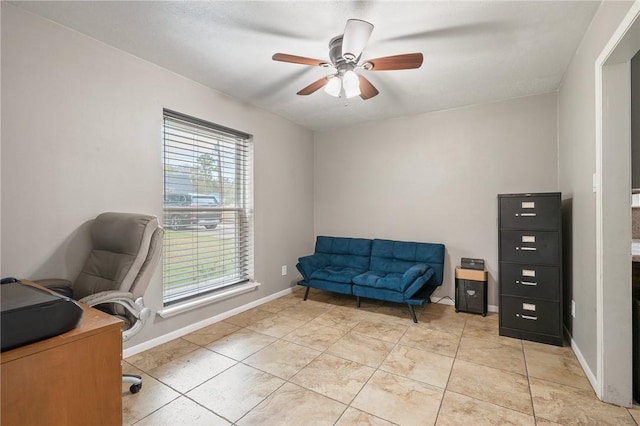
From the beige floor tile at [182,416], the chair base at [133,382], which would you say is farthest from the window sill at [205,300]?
the beige floor tile at [182,416]

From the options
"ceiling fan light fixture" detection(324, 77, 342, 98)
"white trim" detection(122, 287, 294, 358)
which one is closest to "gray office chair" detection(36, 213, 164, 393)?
"white trim" detection(122, 287, 294, 358)

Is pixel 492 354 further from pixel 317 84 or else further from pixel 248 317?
pixel 317 84

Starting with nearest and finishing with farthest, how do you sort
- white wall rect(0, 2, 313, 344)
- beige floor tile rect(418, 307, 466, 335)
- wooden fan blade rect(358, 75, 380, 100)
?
white wall rect(0, 2, 313, 344) < wooden fan blade rect(358, 75, 380, 100) < beige floor tile rect(418, 307, 466, 335)

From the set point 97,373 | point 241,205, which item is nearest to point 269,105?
point 241,205

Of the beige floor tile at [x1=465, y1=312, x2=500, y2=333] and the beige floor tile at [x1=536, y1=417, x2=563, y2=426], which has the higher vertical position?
the beige floor tile at [x1=465, y1=312, x2=500, y2=333]

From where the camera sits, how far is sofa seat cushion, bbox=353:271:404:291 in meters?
3.14

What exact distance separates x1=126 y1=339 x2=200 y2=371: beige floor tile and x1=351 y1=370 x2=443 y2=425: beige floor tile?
5.02 ft

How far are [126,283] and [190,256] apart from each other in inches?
46.4

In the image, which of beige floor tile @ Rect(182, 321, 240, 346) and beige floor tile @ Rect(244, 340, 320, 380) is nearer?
beige floor tile @ Rect(244, 340, 320, 380)

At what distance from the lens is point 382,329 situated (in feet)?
9.62

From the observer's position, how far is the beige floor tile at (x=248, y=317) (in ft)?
10.2

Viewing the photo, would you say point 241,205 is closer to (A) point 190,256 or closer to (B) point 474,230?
(A) point 190,256

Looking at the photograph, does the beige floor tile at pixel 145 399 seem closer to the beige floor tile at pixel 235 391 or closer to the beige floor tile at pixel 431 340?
the beige floor tile at pixel 235 391

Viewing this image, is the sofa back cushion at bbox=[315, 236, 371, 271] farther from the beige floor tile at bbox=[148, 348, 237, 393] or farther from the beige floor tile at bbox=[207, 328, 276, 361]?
the beige floor tile at bbox=[148, 348, 237, 393]
